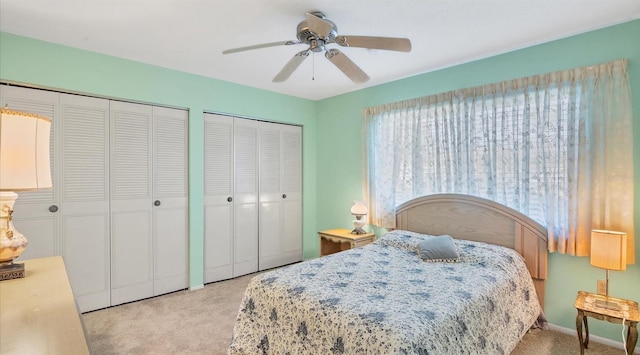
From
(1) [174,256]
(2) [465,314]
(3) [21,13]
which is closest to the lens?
(2) [465,314]

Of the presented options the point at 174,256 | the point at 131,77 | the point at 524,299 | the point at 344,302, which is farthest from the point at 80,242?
the point at 524,299

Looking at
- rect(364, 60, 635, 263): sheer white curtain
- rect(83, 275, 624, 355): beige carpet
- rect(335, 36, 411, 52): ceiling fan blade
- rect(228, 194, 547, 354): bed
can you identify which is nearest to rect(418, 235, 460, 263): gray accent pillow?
rect(228, 194, 547, 354): bed

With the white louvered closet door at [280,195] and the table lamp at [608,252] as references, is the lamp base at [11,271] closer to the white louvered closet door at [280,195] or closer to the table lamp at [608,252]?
the white louvered closet door at [280,195]

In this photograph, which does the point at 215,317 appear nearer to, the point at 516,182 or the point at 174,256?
the point at 174,256

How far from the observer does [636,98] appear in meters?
2.28

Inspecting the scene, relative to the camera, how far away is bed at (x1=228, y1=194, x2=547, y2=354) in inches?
62.9

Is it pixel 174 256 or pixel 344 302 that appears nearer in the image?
pixel 344 302

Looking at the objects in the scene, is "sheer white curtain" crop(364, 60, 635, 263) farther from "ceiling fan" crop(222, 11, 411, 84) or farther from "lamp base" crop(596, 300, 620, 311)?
"ceiling fan" crop(222, 11, 411, 84)

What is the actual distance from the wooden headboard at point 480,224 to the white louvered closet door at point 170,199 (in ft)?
8.13

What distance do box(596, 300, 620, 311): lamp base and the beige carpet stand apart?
1.44ft

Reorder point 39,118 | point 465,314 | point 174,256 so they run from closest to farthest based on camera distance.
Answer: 1. point 39,118
2. point 465,314
3. point 174,256

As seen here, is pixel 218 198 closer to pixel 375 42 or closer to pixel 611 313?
pixel 375 42

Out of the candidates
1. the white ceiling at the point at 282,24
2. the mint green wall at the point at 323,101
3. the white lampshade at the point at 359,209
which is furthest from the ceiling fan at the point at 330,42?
the white lampshade at the point at 359,209

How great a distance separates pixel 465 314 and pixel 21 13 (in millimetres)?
3559
